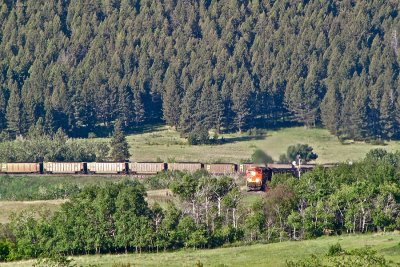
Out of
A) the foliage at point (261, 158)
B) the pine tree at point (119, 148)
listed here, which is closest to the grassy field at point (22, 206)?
the foliage at point (261, 158)

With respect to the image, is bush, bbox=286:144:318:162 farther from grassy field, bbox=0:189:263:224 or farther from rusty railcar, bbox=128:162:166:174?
grassy field, bbox=0:189:263:224

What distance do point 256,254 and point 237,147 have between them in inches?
3237

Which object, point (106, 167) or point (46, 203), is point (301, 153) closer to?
point (106, 167)

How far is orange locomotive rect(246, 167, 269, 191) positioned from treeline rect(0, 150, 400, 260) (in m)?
11.7

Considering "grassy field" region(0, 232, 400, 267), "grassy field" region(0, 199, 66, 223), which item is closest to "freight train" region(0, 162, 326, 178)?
"grassy field" region(0, 199, 66, 223)

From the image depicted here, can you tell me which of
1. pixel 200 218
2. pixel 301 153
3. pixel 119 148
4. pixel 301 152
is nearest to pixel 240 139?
pixel 119 148

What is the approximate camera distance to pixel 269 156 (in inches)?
6112

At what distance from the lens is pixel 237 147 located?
187m

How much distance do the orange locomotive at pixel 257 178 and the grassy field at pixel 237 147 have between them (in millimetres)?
27798

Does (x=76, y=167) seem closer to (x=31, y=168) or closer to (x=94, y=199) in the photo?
(x=31, y=168)

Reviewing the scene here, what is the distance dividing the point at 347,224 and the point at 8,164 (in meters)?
56.1

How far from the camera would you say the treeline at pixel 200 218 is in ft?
366

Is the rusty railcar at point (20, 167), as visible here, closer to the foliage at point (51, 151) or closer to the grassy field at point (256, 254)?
the foliage at point (51, 151)

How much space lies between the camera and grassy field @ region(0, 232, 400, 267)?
102 meters
